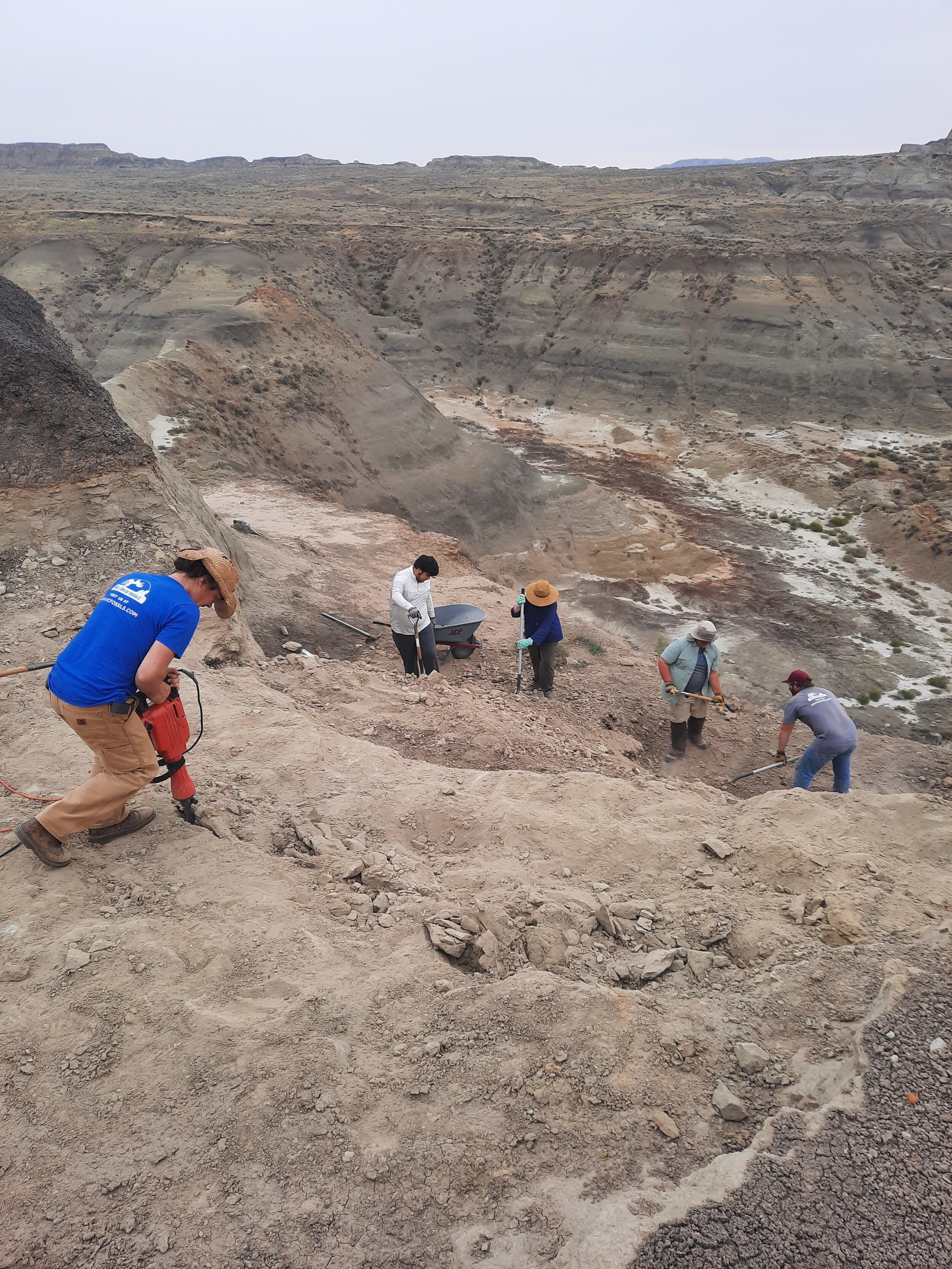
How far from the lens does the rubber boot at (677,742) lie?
7727 millimetres

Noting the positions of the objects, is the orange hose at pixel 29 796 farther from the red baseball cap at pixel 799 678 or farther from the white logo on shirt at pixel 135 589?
the red baseball cap at pixel 799 678

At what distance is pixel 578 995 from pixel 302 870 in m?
1.53

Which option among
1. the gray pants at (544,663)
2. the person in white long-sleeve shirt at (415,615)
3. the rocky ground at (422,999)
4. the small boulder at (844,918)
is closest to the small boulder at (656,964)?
the rocky ground at (422,999)

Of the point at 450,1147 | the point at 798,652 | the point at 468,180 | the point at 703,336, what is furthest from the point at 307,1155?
the point at 468,180

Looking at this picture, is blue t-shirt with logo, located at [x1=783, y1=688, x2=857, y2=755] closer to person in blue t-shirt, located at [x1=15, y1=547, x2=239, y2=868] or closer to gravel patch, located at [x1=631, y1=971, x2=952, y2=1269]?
gravel patch, located at [x1=631, y1=971, x2=952, y2=1269]

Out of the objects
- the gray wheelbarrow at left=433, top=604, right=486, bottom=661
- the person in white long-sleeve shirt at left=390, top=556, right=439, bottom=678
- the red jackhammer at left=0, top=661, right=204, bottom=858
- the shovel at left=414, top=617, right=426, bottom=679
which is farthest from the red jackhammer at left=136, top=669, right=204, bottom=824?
the gray wheelbarrow at left=433, top=604, right=486, bottom=661

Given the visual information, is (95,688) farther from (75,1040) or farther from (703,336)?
(703,336)

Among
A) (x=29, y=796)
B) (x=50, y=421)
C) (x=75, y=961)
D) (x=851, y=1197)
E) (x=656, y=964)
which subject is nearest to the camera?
(x=851, y=1197)

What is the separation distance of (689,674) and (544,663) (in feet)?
5.09

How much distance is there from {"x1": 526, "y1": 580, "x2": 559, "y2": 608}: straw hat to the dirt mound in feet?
13.4

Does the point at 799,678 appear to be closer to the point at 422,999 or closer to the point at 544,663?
the point at 544,663

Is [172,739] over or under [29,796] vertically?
over

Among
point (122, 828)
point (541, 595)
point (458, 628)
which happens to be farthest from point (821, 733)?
point (122, 828)

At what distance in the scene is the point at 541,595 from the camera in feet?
24.4
